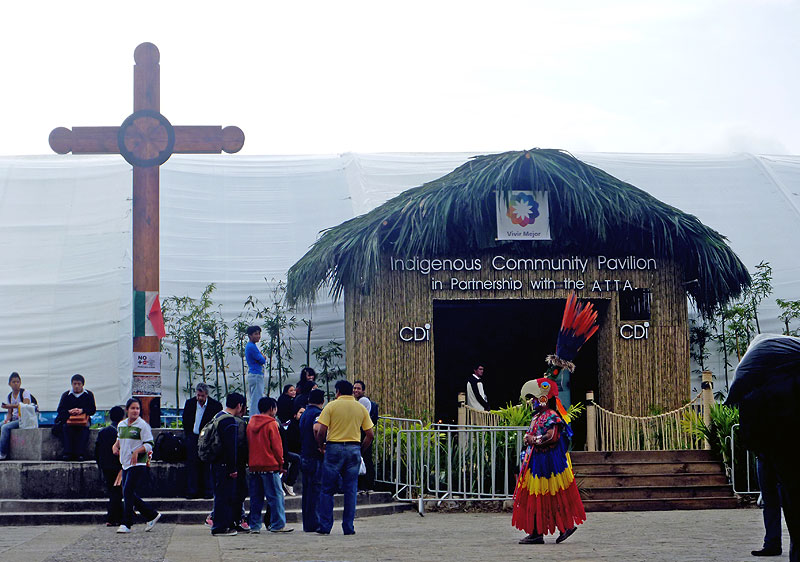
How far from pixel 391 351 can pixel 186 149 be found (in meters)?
5.20

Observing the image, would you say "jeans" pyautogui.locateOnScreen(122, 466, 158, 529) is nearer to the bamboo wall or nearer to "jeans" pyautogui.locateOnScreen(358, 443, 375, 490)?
"jeans" pyautogui.locateOnScreen(358, 443, 375, 490)

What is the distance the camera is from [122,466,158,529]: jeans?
11.8 m

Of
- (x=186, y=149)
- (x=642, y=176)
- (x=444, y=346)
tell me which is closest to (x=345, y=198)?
(x=444, y=346)

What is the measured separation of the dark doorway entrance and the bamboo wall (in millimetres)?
4200

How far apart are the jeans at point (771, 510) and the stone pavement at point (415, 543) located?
1.00 feet

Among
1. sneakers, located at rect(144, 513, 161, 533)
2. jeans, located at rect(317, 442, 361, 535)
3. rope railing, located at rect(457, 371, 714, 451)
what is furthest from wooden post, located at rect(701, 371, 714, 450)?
sneakers, located at rect(144, 513, 161, 533)

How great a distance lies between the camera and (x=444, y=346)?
76.4 ft

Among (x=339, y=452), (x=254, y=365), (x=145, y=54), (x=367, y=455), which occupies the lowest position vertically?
(x=367, y=455)

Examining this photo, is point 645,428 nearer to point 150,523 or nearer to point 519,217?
point 519,217

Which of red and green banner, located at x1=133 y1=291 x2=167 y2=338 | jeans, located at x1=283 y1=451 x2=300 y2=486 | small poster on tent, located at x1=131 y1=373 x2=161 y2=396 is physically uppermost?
red and green banner, located at x1=133 y1=291 x2=167 y2=338

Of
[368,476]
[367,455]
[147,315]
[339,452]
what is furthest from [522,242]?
[339,452]

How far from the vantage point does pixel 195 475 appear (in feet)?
45.5

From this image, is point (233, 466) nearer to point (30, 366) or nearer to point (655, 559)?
point (655, 559)

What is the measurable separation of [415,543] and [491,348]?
13.3 metres
